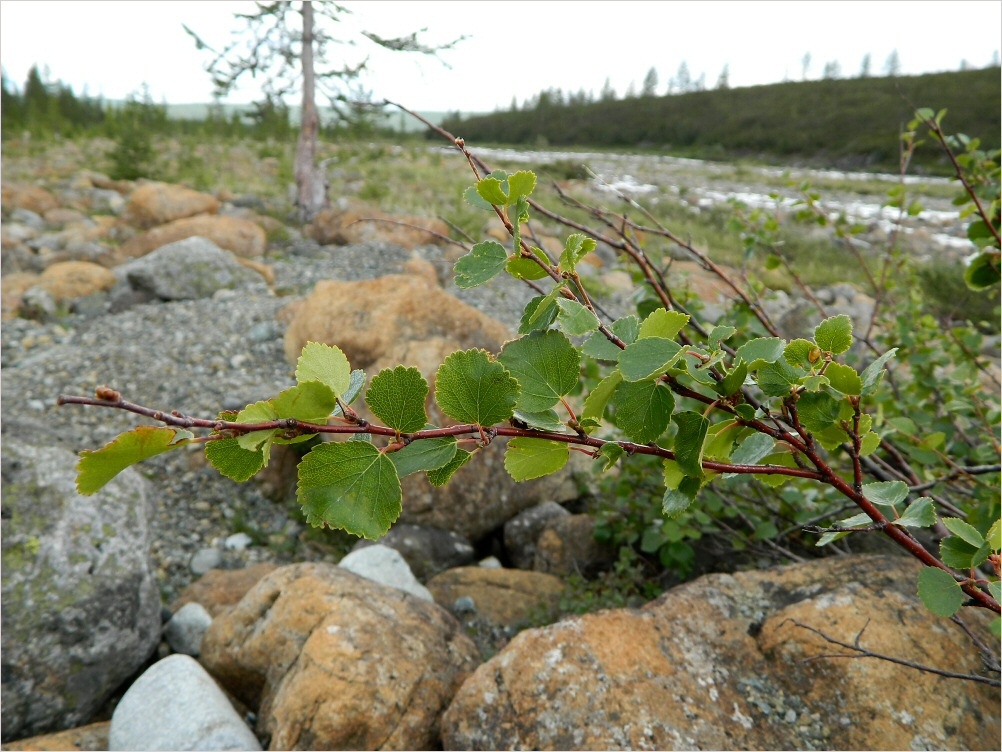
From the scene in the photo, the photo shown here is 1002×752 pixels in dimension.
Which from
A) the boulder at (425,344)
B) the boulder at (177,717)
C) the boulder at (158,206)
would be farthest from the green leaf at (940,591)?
the boulder at (158,206)

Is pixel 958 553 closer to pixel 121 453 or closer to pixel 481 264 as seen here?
pixel 481 264

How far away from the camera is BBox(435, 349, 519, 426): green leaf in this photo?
1.82ft

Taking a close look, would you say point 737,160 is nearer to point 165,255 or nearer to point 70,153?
point 70,153

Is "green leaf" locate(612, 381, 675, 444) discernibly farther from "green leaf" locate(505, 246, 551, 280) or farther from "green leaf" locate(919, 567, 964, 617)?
"green leaf" locate(919, 567, 964, 617)

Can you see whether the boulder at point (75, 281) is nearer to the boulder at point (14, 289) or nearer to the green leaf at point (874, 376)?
the boulder at point (14, 289)

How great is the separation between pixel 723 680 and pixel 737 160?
1436 inches

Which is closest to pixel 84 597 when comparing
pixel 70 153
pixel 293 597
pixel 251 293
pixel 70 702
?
pixel 70 702

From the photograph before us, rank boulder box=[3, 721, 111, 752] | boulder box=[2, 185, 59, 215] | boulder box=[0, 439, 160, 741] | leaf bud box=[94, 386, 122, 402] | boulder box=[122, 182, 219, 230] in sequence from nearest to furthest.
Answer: leaf bud box=[94, 386, 122, 402] < boulder box=[3, 721, 111, 752] < boulder box=[0, 439, 160, 741] < boulder box=[122, 182, 219, 230] < boulder box=[2, 185, 59, 215]

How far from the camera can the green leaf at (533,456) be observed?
0.62 m

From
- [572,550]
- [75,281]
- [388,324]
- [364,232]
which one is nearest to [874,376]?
[572,550]

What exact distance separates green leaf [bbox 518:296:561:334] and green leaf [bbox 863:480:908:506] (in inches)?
17.0

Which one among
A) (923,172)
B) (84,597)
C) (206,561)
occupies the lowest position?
(206,561)

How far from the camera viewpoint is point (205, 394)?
385 cm

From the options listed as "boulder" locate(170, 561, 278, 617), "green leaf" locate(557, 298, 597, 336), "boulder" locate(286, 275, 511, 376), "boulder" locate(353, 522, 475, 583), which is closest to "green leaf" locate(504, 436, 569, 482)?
"green leaf" locate(557, 298, 597, 336)
